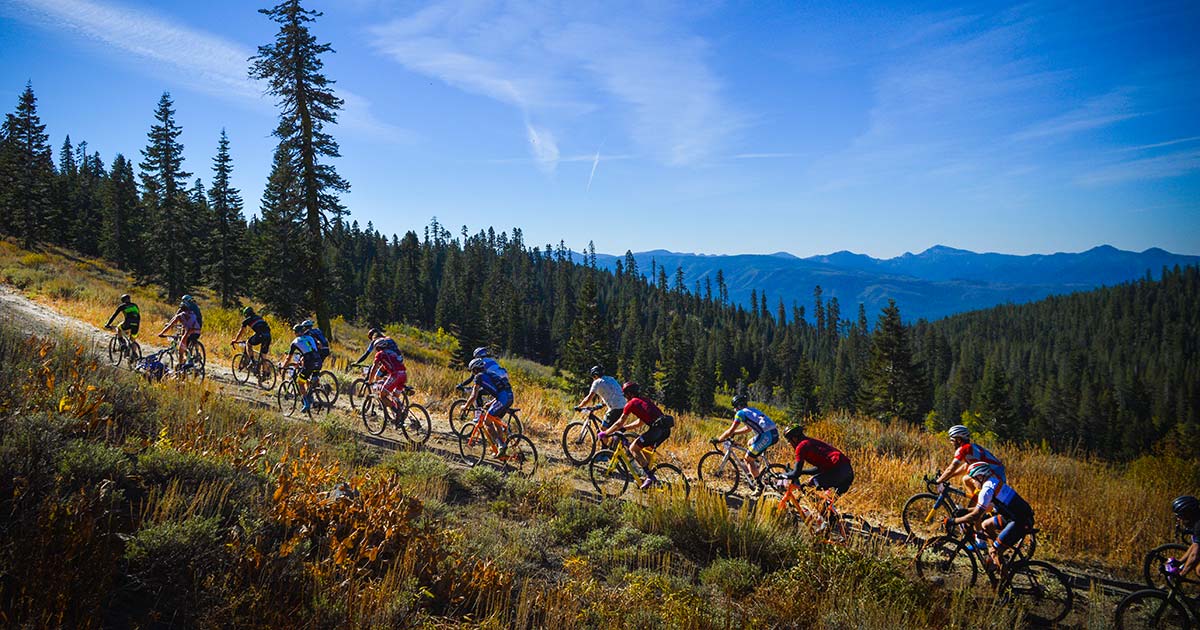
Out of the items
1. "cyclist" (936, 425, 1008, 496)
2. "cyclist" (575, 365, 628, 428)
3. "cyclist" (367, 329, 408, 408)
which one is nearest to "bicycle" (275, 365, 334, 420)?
"cyclist" (367, 329, 408, 408)

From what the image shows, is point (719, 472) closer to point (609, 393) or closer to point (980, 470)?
point (609, 393)

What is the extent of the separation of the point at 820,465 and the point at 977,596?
212 centimetres

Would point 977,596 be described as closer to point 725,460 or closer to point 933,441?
point 725,460

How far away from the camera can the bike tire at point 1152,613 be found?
5430 mm

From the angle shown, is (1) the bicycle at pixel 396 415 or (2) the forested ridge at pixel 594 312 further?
(2) the forested ridge at pixel 594 312

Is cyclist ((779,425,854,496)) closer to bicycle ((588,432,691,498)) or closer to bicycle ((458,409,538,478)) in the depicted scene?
bicycle ((588,432,691,498))

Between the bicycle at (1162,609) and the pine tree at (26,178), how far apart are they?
59.4 metres

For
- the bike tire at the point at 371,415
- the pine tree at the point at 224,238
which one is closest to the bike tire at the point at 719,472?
the bike tire at the point at 371,415

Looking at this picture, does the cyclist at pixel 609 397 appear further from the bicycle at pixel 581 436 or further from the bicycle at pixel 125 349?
the bicycle at pixel 125 349

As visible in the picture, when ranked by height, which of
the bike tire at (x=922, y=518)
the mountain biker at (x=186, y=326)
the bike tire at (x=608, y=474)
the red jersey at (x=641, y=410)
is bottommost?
the bike tire at (x=922, y=518)

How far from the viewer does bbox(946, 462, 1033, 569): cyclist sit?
5.95m

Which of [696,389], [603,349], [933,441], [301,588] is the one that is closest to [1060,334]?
[696,389]

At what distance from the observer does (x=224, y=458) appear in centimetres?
486

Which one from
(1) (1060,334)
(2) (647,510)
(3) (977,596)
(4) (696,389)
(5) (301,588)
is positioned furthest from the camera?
(1) (1060,334)
